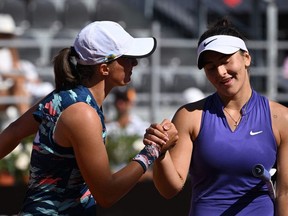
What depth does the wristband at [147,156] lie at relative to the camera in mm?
3732

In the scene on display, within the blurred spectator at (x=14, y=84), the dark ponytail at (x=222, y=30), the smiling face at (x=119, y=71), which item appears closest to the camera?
the smiling face at (x=119, y=71)

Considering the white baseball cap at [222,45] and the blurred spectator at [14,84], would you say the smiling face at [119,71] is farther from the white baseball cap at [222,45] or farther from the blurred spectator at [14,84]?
the blurred spectator at [14,84]

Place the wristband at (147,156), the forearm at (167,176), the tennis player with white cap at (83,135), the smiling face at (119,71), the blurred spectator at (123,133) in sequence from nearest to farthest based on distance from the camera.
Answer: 1. the tennis player with white cap at (83,135)
2. the wristband at (147,156)
3. the smiling face at (119,71)
4. the forearm at (167,176)
5. the blurred spectator at (123,133)

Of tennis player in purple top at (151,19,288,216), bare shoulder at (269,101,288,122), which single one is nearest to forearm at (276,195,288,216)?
tennis player in purple top at (151,19,288,216)

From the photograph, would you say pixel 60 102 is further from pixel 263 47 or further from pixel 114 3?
pixel 114 3

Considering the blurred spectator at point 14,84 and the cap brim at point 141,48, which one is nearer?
the cap brim at point 141,48

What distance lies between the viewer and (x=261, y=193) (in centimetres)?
423

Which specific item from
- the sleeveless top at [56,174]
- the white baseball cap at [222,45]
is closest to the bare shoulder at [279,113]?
the white baseball cap at [222,45]

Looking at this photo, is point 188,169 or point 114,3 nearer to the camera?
point 188,169

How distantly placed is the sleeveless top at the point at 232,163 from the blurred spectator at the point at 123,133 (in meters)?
3.55

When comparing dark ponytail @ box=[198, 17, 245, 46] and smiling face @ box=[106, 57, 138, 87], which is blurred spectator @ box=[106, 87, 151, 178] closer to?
dark ponytail @ box=[198, 17, 245, 46]

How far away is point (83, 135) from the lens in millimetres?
3607

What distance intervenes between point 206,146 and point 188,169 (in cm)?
18

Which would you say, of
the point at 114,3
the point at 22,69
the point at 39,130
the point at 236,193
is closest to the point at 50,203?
the point at 39,130
